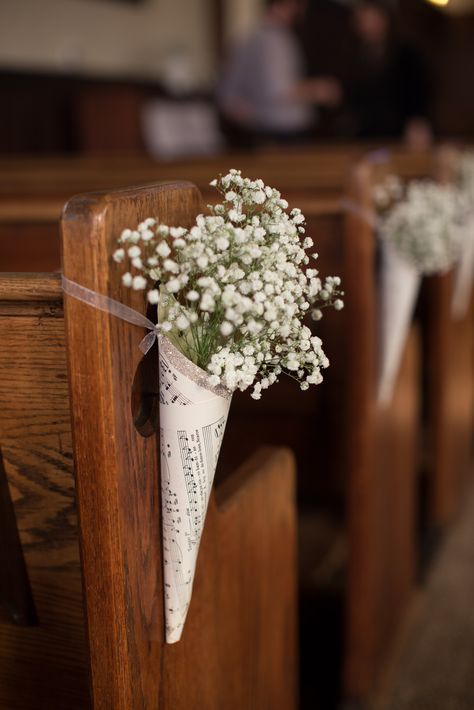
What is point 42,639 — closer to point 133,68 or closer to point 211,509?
point 211,509

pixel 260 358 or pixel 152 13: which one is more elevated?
pixel 152 13

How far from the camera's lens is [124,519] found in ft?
2.81

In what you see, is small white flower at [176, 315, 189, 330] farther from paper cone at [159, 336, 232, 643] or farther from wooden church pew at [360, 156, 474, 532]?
wooden church pew at [360, 156, 474, 532]

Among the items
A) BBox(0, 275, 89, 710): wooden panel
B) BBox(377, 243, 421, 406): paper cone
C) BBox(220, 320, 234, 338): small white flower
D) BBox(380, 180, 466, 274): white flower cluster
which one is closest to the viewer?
BBox(220, 320, 234, 338): small white flower

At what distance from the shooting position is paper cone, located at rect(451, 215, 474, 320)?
2.94m

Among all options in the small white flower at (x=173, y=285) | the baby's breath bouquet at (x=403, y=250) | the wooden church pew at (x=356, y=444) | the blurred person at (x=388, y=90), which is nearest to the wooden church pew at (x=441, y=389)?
the wooden church pew at (x=356, y=444)

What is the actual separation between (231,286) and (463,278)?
241 centimetres

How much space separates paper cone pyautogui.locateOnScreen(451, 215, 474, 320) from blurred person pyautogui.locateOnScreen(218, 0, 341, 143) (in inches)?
161

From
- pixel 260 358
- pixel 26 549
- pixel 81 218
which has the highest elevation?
pixel 81 218

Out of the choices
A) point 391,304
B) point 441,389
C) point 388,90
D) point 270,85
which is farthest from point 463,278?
point 270,85

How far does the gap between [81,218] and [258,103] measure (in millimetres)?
6478

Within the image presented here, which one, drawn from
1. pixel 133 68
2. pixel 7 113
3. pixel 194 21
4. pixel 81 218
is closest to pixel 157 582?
pixel 81 218

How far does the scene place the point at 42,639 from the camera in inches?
39.4

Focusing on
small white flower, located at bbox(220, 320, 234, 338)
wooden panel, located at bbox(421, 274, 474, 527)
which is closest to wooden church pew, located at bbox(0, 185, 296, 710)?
small white flower, located at bbox(220, 320, 234, 338)
